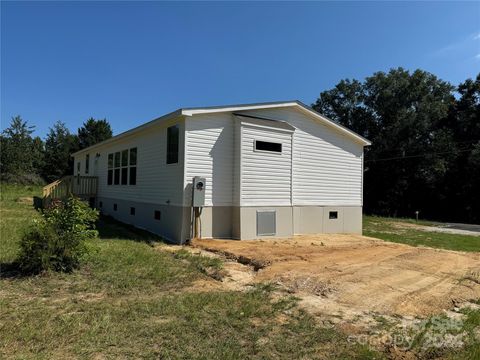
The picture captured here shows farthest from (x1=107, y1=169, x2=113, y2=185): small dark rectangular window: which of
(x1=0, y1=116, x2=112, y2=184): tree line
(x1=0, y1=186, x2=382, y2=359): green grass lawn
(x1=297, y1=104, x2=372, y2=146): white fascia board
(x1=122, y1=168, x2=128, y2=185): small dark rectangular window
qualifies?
(x1=0, y1=116, x2=112, y2=184): tree line

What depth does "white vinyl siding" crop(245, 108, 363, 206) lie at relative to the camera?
492 inches

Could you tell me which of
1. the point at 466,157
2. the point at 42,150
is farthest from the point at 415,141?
the point at 42,150

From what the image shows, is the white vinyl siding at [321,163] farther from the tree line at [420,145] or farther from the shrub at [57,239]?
the tree line at [420,145]

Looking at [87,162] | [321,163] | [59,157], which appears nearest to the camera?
[321,163]

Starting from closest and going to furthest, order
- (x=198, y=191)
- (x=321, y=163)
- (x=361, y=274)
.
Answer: (x=361, y=274)
(x=198, y=191)
(x=321, y=163)

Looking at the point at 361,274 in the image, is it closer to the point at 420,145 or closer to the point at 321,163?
the point at 321,163

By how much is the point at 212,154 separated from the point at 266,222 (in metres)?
2.53

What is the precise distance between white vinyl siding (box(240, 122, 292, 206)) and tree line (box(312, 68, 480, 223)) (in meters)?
24.6

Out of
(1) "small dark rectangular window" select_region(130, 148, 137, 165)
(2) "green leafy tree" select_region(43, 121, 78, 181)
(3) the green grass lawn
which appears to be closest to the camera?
(3) the green grass lawn

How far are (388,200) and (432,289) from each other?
30.1 m

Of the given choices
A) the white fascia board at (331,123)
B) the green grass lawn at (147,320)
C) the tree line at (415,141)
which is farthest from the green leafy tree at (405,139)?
the green grass lawn at (147,320)

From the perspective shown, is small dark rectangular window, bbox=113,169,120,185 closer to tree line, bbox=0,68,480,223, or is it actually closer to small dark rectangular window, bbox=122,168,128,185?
small dark rectangular window, bbox=122,168,128,185

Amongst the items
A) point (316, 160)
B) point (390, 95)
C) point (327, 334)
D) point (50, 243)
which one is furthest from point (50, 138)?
point (327, 334)

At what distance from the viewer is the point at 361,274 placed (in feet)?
22.1
